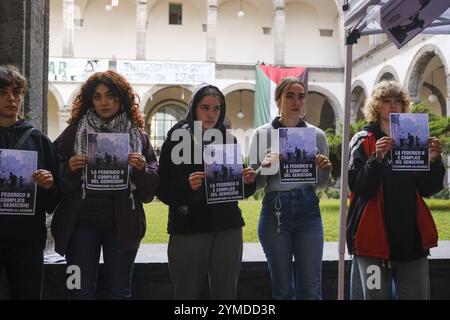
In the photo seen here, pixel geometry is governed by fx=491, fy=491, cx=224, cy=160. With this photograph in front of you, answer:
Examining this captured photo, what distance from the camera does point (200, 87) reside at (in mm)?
2863

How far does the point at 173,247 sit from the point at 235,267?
0.37 meters

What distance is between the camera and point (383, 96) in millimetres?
2947

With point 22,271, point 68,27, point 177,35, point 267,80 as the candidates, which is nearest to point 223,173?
point 22,271

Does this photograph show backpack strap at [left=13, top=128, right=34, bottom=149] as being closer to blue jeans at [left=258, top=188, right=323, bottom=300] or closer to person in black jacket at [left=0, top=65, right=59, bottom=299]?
person in black jacket at [left=0, top=65, right=59, bottom=299]

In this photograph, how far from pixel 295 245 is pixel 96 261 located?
1134 mm

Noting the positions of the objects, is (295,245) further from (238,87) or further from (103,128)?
(238,87)

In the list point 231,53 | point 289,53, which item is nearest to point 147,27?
point 231,53

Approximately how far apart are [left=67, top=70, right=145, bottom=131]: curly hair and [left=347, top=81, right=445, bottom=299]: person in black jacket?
4.50ft

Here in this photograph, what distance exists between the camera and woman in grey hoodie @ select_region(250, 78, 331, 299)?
2830 millimetres

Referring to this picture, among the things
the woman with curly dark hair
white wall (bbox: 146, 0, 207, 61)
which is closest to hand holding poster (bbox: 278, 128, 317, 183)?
the woman with curly dark hair
